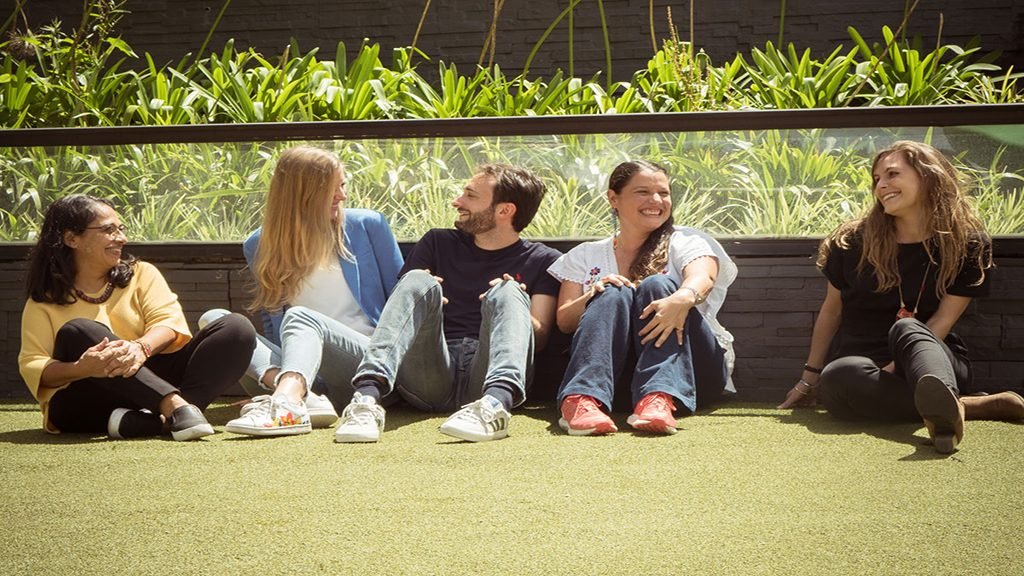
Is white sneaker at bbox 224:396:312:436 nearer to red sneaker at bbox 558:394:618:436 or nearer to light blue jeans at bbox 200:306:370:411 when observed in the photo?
light blue jeans at bbox 200:306:370:411

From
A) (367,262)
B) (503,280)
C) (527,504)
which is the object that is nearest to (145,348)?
(367,262)

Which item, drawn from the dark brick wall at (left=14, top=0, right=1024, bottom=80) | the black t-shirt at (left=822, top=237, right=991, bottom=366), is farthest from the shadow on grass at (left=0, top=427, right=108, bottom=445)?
the dark brick wall at (left=14, top=0, right=1024, bottom=80)

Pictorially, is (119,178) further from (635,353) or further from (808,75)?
(808,75)

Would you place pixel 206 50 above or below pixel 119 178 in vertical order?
above

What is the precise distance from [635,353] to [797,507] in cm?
144

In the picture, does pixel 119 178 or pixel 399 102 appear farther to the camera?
pixel 399 102

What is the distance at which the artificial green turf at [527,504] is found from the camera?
2.31 meters

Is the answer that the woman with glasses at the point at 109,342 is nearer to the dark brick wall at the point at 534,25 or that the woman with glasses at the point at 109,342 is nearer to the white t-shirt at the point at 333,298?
the white t-shirt at the point at 333,298

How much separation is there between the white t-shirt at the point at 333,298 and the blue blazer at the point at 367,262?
0.08 feet

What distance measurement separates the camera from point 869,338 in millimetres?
3977

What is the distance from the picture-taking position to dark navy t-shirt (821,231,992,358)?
3.86 metres

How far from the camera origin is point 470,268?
14.5 ft

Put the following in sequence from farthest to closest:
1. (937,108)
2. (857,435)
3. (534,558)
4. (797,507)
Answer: (937,108) → (857,435) → (797,507) → (534,558)

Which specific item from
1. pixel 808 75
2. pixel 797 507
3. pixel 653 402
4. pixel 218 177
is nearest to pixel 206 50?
pixel 218 177
